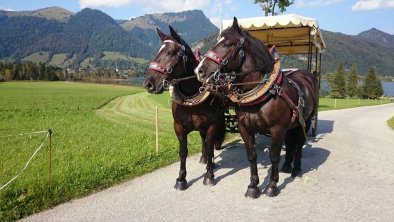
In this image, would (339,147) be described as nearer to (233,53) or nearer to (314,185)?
(314,185)

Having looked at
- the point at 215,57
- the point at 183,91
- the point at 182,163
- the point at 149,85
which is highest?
the point at 215,57

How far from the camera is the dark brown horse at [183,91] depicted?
16.9 feet

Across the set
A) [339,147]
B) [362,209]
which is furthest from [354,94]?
[362,209]

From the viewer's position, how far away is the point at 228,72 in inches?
199

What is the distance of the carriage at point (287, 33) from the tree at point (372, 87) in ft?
235

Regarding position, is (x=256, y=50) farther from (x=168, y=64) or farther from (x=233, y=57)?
(x=168, y=64)

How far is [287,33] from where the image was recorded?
10.3 meters

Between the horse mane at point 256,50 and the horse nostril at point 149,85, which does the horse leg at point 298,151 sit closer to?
the horse mane at point 256,50

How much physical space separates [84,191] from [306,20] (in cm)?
648

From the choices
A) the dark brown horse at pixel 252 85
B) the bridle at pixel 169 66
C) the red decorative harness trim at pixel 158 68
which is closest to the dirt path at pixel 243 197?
the dark brown horse at pixel 252 85

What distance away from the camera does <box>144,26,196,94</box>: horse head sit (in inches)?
201

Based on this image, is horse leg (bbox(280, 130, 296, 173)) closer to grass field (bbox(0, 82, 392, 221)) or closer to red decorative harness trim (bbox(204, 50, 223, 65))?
grass field (bbox(0, 82, 392, 221))

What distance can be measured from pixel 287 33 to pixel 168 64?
620 cm

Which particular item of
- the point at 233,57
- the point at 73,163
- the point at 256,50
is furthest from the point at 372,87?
the point at 233,57
